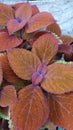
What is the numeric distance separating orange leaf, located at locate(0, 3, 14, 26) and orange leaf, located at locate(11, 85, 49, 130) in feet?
0.61

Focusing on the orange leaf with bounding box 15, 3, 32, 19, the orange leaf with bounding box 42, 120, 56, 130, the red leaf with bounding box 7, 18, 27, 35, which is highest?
the orange leaf with bounding box 15, 3, 32, 19

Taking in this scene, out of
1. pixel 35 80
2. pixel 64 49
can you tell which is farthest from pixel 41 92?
pixel 64 49

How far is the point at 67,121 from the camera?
0.54 meters

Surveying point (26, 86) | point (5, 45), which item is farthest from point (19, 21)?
point (26, 86)

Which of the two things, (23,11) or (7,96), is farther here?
(23,11)

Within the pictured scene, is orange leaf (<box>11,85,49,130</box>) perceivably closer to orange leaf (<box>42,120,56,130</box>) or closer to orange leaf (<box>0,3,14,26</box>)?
orange leaf (<box>42,120,56,130</box>)

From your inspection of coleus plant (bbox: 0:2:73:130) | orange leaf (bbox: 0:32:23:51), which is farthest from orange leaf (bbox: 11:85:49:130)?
orange leaf (bbox: 0:32:23:51)

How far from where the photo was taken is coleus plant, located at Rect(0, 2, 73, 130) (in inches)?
20.9

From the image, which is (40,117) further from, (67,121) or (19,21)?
(19,21)

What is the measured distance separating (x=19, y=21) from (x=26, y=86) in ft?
0.55

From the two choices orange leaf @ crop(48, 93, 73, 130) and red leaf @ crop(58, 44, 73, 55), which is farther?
red leaf @ crop(58, 44, 73, 55)

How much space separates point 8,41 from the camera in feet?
2.13

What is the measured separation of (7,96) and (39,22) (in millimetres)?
170

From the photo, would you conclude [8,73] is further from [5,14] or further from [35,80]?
[5,14]
